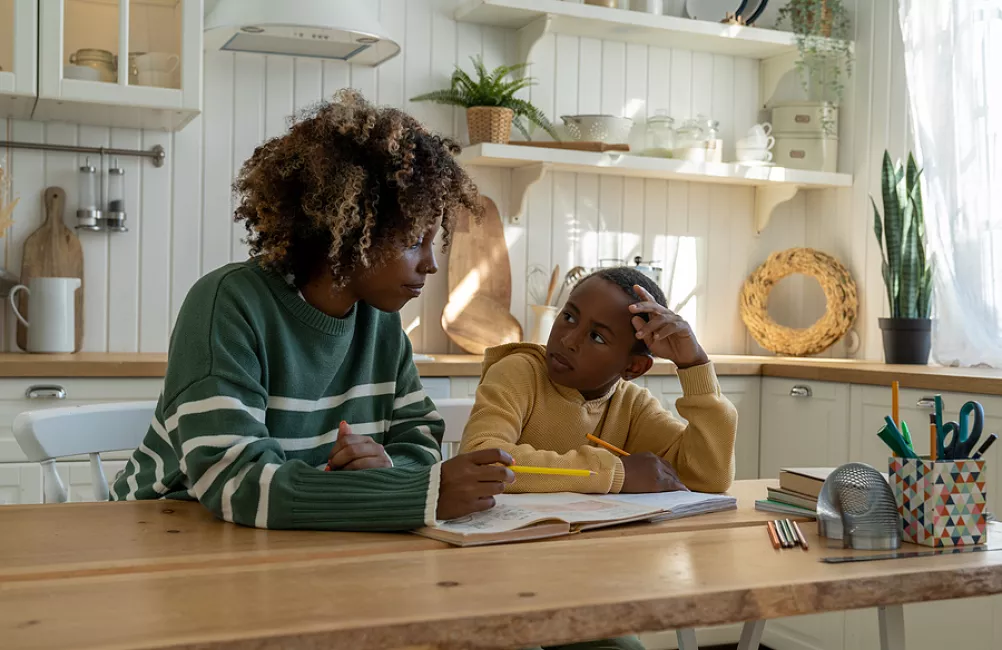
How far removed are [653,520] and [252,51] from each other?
2.51 m

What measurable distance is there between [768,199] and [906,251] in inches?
29.8

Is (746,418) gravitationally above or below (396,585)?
below

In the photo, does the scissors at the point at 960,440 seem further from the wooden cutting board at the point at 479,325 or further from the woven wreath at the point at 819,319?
the woven wreath at the point at 819,319

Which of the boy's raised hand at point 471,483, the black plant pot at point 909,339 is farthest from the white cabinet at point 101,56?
the black plant pot at point 909,339

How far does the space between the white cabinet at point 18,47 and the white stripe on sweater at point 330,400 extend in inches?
69.6

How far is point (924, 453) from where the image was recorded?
2.69 m

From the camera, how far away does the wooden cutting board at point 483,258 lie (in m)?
3.49

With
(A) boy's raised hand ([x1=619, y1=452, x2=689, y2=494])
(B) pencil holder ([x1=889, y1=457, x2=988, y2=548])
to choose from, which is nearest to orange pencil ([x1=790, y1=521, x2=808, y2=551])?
(B) pencil holder ([x1=889, y1=457, x2=988, y2=548])

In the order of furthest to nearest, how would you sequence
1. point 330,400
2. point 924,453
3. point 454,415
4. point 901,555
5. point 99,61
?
1. point 99,61
2. point 924,453
3. point 454,415
4. point 330,400
5. point 901,555

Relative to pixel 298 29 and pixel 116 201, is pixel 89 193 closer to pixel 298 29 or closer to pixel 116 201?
pixel 116 201

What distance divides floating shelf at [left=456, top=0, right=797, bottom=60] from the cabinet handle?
173 cm

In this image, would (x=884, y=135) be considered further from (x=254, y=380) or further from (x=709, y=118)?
(x=254, y=380)

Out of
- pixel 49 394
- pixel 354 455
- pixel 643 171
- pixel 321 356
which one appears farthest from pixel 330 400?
pixel 643 171

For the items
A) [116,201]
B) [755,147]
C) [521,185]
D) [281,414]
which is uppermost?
[755,147]
